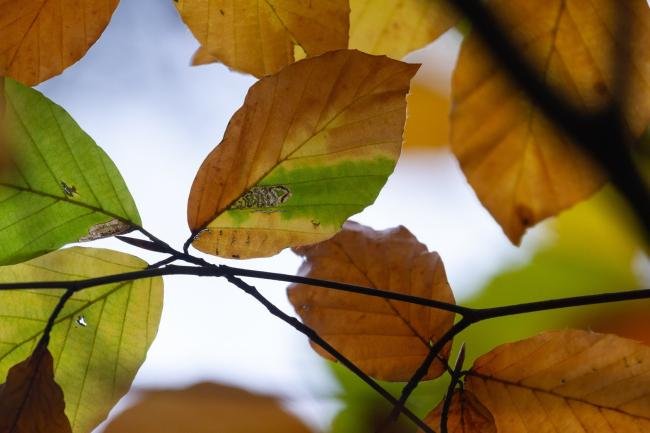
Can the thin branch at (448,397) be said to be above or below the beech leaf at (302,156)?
below

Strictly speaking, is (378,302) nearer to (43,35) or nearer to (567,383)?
(567,383)

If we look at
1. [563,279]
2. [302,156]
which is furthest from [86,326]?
[563,279]

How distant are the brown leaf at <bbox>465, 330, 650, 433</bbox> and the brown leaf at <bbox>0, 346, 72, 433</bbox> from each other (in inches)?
10.8

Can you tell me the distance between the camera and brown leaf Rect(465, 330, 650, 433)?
1.66ft

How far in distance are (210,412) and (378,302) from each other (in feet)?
4.26

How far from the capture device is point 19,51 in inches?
20.0

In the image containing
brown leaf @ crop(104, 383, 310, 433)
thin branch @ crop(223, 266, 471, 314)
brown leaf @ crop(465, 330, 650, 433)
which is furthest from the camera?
brown leaf @ crop(104, 383, 310, 433)

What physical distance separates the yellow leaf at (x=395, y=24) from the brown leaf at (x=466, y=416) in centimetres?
26

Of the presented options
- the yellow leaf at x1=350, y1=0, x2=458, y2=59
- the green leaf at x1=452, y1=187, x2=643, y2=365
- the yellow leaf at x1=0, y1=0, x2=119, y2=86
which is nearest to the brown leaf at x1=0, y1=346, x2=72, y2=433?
the yellow leaf at x1=0, y1=0, x2=119, y2=86

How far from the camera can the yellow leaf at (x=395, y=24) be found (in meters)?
0.58

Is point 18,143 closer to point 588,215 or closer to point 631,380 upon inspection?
point 631,380

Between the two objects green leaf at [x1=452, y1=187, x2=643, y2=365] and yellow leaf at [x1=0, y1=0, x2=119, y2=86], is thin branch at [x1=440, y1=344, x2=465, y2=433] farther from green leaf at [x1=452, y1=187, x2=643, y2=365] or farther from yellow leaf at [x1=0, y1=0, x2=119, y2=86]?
green leaf at [x1=452, y1=187, x2=643, y2=365]

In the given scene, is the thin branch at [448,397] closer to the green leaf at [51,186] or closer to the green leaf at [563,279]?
the green leaf at [51,186]

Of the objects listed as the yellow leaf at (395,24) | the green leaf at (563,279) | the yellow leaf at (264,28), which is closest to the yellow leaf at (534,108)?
the yellow leaf at (395,24)
